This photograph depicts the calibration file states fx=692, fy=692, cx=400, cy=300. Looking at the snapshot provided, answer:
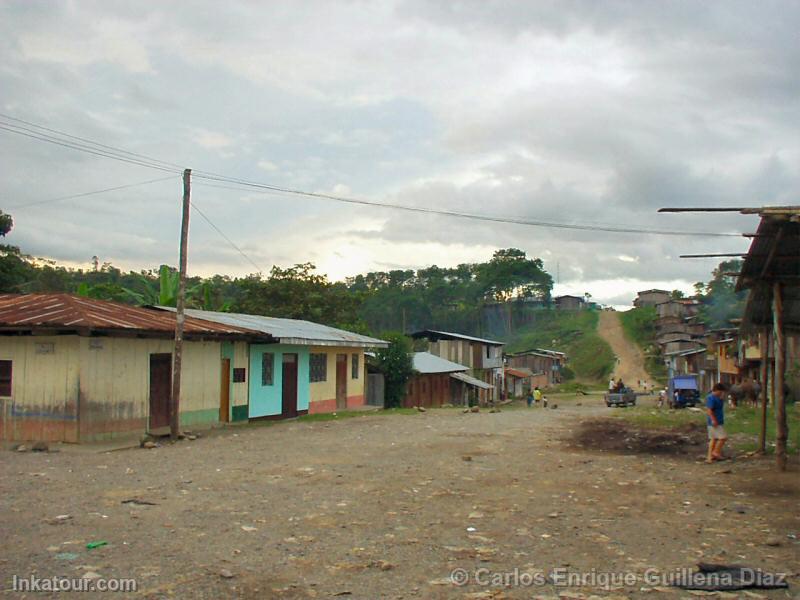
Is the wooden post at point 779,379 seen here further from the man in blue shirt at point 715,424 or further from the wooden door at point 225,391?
the wooden door at point 225,391

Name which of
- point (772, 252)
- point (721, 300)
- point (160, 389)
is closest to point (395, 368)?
point (160, 389)

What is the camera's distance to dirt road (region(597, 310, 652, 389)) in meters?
66.7

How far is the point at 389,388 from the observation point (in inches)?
1367

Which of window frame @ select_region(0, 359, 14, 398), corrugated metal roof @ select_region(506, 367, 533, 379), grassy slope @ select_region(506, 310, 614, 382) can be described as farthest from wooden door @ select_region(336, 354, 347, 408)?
grassy slope @ select_region(506, 310, 614, 382)

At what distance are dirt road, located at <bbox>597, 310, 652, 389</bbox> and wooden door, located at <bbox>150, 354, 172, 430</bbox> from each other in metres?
50.0

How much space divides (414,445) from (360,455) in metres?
1.97

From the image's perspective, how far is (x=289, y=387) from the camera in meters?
24.4

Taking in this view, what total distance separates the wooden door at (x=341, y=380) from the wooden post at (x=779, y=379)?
64.1 feet

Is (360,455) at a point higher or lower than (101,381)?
lower

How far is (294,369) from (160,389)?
740cm

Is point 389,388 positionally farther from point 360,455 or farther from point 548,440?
point 360,455

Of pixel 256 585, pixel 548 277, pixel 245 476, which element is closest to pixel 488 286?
pixel 548 277

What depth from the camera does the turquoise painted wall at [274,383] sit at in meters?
22.2

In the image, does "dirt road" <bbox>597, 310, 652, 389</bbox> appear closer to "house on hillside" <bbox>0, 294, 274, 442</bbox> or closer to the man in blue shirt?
the man in blue shirt
